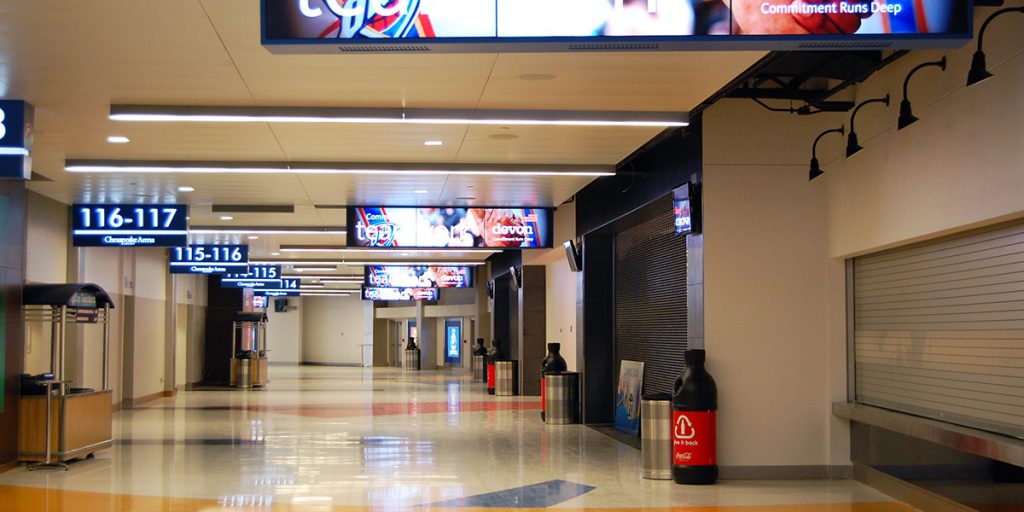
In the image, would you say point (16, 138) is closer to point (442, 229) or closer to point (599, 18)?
point (599, 18)

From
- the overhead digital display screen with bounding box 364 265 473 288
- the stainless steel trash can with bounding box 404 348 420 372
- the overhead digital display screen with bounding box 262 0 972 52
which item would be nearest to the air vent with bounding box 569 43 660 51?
the overhead digital display screen with bounding box 262 0 972 52

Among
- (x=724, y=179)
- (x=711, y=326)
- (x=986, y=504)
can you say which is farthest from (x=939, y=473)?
(x=724, y=179)

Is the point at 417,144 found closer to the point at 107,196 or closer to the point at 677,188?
the point at 677,188

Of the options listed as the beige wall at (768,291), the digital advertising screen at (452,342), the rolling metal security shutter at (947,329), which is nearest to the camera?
the rolling metal security shutter at (947,329)

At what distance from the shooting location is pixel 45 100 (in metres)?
8.13

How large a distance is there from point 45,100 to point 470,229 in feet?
22.8

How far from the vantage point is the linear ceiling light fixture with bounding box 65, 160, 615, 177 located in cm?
1104

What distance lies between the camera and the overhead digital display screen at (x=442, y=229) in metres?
14.0

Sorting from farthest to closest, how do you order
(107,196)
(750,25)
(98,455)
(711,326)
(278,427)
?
(278,427) → (107,196) → (98,455) → (711,326) → (750,25)

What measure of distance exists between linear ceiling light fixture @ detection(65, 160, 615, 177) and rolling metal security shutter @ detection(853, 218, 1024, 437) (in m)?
3.58

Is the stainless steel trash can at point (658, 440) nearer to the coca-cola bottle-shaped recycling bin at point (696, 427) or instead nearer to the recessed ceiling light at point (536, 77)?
the coca-cola bottle-shaped recycling bin at point (696, 427)

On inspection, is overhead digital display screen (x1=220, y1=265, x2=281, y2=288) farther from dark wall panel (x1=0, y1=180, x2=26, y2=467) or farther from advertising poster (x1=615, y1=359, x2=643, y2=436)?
dark wall panel (x1=0, y1=180, x2=26, y2=467)

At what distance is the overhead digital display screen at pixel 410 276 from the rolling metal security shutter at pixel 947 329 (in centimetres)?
1801

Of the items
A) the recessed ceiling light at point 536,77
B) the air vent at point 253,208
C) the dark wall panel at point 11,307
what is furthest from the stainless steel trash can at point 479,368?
the recessed ceiling light at point 536,77
